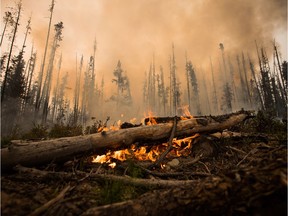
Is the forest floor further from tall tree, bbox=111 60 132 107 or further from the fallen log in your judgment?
tall tree, bbox=111 60 132 107

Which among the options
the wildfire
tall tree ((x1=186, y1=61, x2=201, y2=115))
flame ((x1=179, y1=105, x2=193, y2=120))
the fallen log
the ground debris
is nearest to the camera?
the ground debris

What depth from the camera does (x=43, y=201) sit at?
2674mm

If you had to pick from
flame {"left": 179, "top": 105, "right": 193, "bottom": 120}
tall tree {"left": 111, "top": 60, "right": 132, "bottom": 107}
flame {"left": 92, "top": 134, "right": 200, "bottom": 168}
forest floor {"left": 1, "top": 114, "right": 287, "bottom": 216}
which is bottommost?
forest floor {"left": 1, "top": 114, "right": 287, "bottom": 216}

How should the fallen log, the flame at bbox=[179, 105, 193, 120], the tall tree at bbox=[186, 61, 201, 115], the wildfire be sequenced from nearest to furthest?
1. the fallen log
2. the wildfire
3. the flame at bbox=[179, 105, 193, 120]
4. the tall tree at bbox=[186, 61, 201, 115]

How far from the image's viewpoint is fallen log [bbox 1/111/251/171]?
3.68m

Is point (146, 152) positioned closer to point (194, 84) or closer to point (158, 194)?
point (158, 194)

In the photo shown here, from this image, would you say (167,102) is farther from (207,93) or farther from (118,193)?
(118,193)

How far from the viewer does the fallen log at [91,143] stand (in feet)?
12.1

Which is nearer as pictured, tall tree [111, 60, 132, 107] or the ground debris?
the ground debris

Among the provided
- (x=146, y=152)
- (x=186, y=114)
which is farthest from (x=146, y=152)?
(x=186, y=114)

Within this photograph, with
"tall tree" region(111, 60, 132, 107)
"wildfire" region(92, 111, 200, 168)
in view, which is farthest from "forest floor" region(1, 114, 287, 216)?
"tall tree" region(111, 60, 132, 107)

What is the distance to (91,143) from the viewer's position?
453cm

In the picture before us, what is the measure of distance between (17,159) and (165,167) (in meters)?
3.58

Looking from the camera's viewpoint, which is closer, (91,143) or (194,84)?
(91,143)
